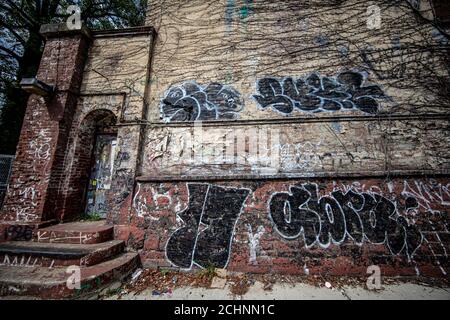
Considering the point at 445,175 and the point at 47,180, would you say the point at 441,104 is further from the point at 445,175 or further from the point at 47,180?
the point at 47,180

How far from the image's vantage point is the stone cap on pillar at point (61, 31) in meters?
5.18

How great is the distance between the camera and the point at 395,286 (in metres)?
3.39

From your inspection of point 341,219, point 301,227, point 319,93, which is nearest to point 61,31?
point 319,93

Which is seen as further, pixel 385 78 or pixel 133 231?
pixel 385 78

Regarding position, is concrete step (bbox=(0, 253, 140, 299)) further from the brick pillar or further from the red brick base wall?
the brick pillar

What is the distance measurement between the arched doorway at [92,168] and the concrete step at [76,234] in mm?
636

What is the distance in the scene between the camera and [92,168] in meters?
5.36

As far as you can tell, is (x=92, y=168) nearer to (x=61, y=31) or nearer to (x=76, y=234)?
(x=76, y=234)

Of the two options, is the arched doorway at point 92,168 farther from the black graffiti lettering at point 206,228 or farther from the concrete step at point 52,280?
the black graffiti lettering at point 206,228

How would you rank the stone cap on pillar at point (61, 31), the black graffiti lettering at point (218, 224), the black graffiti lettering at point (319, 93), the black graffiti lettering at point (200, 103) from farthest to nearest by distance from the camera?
the stone cap on pillar at point (61, 31), the black graffiti lettering at point (200, 103), the black graffiti lettering at point (319, 93), the black graffiti lettering at point (218, 224)

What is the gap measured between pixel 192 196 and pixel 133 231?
1.46m

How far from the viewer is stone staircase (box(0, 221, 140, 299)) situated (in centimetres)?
302

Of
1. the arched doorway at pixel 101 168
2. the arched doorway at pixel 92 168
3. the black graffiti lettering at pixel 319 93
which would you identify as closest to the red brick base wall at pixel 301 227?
the arched doorway at pixel 101 168

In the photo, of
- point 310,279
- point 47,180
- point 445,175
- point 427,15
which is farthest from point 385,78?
point 47,180
